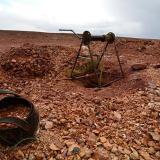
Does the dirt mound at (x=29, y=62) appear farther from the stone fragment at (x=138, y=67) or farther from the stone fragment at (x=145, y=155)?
the stone fragment at (x=145, y=155)

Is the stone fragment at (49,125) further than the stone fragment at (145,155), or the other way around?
the stone fragment at (49,125)

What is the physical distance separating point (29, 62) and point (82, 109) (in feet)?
8.35

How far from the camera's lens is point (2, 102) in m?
6.25

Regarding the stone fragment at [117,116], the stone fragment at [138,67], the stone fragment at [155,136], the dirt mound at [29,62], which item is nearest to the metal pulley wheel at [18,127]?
the stone fragment at [117,116]

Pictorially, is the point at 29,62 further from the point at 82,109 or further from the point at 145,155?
the point at 145,155

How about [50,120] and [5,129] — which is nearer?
[5,129]

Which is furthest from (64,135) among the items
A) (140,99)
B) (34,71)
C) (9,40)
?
(9,40)

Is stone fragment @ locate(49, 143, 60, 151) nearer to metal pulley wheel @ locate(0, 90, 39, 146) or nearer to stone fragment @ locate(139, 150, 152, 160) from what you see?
metal pulley wheel @ locate(0, 90, 39, 146)

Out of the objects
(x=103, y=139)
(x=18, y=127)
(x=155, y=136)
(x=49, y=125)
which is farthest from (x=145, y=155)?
(x=18, y=127)

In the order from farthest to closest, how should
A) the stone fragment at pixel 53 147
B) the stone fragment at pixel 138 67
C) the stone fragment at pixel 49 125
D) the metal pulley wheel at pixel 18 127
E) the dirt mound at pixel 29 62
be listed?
1. the stone fragment at pixel 138 67
2. the dirt mound at pixel 29 62
3. the stone fragment at pixel 49 125
4. the stone fragment at pixel 53 147
5. the metal pulley wheel at pixel 18 127

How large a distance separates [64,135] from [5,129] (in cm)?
97

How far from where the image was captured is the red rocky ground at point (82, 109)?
218 inches

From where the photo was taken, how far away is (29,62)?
8484 millimetres

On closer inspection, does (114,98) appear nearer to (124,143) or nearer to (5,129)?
(124,143)
